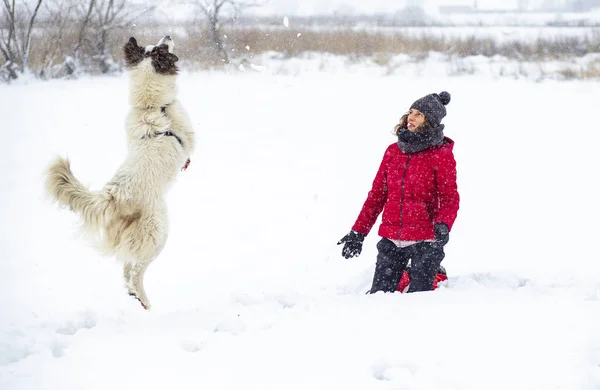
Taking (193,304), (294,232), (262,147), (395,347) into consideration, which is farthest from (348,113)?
(395,347)

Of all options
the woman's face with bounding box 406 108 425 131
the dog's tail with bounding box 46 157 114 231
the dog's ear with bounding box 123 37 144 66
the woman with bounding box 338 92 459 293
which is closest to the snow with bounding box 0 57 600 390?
the woman with bounding box 338 92 459 293

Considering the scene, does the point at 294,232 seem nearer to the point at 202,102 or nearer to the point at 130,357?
the point at 130,357

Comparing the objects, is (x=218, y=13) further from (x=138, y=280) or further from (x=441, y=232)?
(x=441, y=232)

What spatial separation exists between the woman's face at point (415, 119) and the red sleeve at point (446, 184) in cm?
21

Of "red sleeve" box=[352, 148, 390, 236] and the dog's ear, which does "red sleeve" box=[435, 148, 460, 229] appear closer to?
"red sleeve" box=[352, 148, 390, 236]

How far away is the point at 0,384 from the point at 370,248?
420cm

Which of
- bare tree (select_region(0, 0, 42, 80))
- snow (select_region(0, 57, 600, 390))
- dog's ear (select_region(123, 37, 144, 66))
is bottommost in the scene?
snow (select_region(0, 57, 600, 390))

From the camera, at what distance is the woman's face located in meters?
3.29

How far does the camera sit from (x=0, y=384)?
2191 mm

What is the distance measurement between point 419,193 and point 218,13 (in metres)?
15.0

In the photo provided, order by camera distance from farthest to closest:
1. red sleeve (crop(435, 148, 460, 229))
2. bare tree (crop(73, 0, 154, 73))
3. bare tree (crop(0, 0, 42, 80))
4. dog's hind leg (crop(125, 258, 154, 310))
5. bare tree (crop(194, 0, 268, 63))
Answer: bare tree (crop(194, 0, 268, 63)) → bare tree (crop(73, 0, 154, 73)) → bare tree (crop(0, 0, 42, 80)) → dog's hind leg (crop(125, 258, 154, 310)) → red sleeve (crop(435, 148, 460, 229))

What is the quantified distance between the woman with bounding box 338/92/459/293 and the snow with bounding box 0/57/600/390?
26 centimetres

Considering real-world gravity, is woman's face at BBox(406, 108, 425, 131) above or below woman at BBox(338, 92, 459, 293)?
above

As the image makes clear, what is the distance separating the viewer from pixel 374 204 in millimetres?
3590
